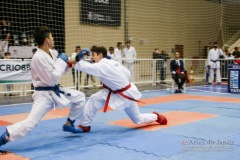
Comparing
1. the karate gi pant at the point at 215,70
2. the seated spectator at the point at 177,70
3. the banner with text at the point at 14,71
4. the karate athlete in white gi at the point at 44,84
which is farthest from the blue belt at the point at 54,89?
the karate gi pant at the point at 215,70

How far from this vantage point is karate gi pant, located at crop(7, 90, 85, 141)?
3873 mm

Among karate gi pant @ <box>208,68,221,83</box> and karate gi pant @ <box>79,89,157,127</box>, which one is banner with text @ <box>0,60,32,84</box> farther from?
karate gi pant @ <box>208,68,221,83</box>

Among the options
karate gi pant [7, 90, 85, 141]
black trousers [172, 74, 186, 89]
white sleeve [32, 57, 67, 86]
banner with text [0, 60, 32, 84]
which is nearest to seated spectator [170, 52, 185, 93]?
black trousers [172, 74, 186, 89]

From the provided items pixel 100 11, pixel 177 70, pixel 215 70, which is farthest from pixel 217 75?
pixel 100 11

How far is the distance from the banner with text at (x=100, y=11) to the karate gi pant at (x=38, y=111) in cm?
1006

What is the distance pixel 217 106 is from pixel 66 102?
190 inches

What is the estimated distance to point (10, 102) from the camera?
8.61 meters

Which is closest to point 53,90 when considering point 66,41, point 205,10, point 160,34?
point 66,41

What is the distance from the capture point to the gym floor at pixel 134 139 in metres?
3.81

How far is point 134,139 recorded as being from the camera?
459 cm

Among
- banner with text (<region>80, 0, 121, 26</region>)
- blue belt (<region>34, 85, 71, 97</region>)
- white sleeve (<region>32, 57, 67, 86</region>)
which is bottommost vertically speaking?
blue belt (<region>34, 85, 71, 97</region>)

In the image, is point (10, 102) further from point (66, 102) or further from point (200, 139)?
point (200, 139)

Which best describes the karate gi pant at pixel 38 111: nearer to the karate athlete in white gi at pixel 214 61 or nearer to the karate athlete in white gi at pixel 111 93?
the karate athlete in white gi at pixel 111 93

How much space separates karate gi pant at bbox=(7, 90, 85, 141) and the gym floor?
0.30m
